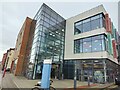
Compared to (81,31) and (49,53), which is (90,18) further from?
(49,53)

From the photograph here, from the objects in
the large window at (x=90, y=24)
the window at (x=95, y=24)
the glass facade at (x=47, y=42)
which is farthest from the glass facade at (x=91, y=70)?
the large window at (x=90, y=24)

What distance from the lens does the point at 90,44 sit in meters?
20.2

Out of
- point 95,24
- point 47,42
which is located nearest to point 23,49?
point 47,42

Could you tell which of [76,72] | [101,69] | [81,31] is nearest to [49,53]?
[76,72]

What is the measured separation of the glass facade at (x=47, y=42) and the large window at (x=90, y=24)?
403cm

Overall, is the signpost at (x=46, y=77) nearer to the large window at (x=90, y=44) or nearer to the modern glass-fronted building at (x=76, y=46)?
the modern glass-fronted building at (x=76, y=46)

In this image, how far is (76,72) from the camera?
68.4ft

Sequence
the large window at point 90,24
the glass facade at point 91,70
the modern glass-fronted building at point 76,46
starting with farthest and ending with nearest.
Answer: the large window at point 90,24, the modern glass-fronted building at point 76,46, the glass facade at point 91,70

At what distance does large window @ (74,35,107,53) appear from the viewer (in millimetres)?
18625

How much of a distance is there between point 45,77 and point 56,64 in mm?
18283

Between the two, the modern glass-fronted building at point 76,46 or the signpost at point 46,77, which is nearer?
the signpost at point 46,77

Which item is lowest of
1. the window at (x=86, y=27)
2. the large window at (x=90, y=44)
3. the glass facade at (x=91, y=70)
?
the glass facade at (x=91, y=70)

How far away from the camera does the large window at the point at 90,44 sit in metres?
18.6

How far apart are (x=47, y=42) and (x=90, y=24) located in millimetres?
9163
